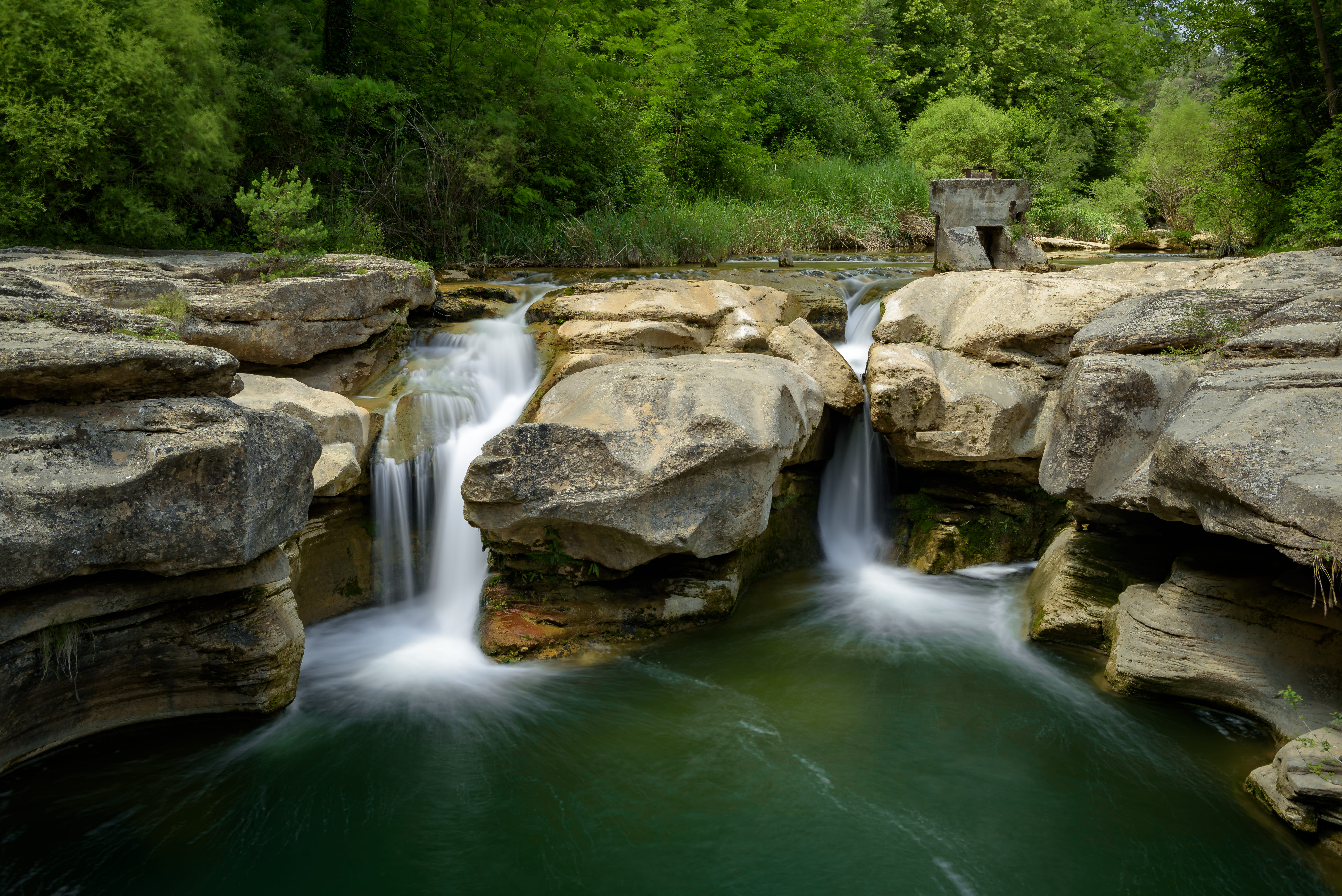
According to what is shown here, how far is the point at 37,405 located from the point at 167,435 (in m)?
0.63

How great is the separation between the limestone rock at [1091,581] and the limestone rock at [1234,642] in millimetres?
374

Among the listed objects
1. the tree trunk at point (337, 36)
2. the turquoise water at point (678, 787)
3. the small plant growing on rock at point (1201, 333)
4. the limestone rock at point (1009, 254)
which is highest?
the tree trunk at point (337, 36)

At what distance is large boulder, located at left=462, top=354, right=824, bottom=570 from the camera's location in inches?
227

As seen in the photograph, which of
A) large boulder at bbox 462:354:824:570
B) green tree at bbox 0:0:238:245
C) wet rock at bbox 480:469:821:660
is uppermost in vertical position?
green tree at bbox 0:0:238:245

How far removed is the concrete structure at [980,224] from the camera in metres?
11.9

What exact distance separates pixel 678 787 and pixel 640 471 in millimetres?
2076

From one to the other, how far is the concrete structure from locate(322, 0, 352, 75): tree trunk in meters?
9.33

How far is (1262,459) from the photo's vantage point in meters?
4.32

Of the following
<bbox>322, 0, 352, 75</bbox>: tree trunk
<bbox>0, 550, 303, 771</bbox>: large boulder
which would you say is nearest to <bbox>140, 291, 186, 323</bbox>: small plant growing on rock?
<bbox>0, 550, 303, 771</bbox>: large boulder

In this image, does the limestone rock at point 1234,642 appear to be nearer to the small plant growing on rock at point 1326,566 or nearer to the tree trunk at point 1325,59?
the small plant growing on rock at point 1326,566

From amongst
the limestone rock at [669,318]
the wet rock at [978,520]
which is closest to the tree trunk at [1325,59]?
the wet rock at [978,520]

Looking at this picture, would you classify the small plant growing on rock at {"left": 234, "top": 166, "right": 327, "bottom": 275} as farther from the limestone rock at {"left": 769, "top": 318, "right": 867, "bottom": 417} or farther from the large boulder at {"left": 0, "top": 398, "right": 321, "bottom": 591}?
the limestone rock at {"left": 769, "top": 318, "right": 867, "bottom": 417}

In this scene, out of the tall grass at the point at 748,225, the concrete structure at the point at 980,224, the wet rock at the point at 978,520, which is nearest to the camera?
the wet rock at the point at 978,520

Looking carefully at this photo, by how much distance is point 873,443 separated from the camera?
318 inches
